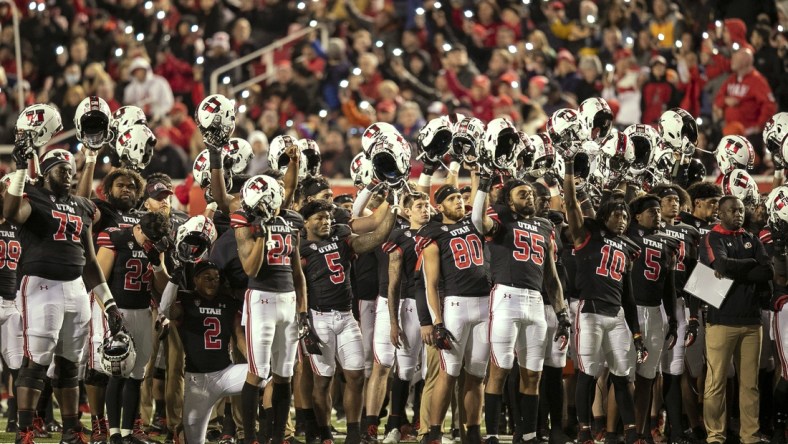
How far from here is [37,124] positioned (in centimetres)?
905

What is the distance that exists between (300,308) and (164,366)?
163 cm

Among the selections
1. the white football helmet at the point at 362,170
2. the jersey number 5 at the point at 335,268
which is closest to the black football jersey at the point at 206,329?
the jersey number 5 at the point at 335,268

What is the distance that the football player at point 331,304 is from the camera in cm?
1010

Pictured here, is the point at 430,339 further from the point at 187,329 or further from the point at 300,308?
the point at 187,329

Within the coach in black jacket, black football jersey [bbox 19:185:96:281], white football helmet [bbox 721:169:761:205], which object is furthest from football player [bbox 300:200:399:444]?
white football helmet [bbox 721:169:761:205]

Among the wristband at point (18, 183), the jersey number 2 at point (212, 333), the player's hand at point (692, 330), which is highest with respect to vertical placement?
the wristband at point (18, 183)

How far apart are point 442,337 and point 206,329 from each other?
5.56 feet

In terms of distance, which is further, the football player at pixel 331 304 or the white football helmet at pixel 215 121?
the football player at pixel 331 304

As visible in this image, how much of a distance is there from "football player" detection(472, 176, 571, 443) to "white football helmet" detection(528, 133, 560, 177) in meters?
0.98

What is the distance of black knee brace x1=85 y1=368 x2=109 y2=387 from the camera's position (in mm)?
9773

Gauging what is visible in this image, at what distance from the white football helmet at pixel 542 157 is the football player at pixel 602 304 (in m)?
0.85

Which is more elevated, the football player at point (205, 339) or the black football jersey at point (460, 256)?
the black football jersey at point (460, 256)

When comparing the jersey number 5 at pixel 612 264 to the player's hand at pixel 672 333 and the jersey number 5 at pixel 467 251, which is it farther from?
the jersey number 5 at pixel 467 251

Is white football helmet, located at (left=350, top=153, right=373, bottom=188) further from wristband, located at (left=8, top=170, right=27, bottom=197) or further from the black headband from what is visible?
wristband, located at (left=8, top=170, right=27, bottom=197)
